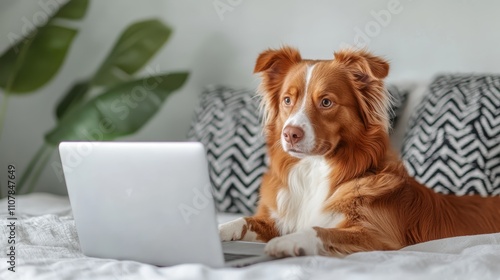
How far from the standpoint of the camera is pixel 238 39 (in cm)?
339

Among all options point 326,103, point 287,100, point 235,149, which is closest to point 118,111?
point 235,149

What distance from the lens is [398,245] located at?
5.74 feet

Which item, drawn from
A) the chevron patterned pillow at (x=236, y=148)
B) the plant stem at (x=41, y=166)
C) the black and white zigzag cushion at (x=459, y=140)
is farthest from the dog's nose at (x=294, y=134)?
the plant stem at (x=41, y=166)

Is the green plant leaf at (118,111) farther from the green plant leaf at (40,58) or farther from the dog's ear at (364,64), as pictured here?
the dog's ear at (364,64)

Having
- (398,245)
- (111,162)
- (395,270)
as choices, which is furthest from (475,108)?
(111,162)

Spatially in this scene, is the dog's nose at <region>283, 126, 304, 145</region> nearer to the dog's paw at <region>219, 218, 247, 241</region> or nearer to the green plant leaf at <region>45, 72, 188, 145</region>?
the dog's paw at <region>219, 218, 247, 241</region>

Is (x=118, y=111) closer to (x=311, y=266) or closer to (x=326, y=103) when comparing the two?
(x=326, y=103)

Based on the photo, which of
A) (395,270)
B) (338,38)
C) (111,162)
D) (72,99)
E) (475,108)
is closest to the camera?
(395,270)

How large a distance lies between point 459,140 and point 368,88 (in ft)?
2.51

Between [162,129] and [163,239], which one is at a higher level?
[163,239]

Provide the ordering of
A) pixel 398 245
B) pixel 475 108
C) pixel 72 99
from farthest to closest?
pixel 72 99 → pixel 475 108 → pixel 398 245

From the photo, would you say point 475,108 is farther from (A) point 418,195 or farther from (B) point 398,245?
(B) point 398,245

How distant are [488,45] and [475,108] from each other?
20.6 inches

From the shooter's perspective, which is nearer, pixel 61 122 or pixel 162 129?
pixel 61 122
